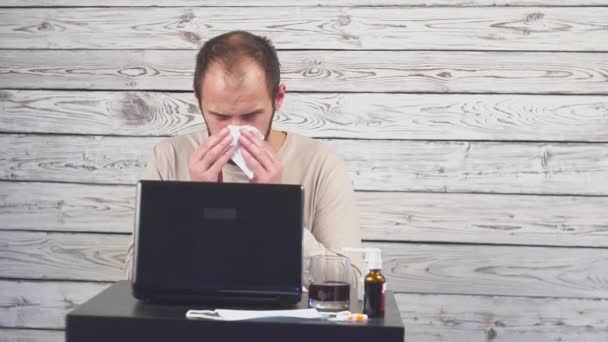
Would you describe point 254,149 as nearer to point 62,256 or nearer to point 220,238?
point 220,238

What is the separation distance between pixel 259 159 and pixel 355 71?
2.73 feet

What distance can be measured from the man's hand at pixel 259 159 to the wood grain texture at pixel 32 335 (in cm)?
117

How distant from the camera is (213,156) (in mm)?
1507

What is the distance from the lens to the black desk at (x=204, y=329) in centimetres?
103

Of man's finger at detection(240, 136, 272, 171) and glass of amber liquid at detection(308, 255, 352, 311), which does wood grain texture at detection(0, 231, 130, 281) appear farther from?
glass of amber liquid at detection(308, 255, 352, 311)

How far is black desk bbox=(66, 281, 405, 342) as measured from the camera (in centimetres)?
103

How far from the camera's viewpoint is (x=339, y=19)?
2.26 m

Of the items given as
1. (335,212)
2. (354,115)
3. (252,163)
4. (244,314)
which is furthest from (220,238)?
(354,115)

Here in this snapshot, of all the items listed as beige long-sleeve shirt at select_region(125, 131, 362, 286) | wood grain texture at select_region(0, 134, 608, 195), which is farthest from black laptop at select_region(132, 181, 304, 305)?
wood grain texture at select_region(0, 134, 608, 195)

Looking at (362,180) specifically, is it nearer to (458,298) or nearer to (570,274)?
(458,298)

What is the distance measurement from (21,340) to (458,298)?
1.30m

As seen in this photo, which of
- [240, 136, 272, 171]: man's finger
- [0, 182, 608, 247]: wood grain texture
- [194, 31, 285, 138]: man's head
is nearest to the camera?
[240, 136, 272, 171]: man's finger

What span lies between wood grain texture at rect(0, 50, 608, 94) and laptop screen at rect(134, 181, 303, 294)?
118 cm

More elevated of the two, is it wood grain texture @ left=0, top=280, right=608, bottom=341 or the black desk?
the black desk
